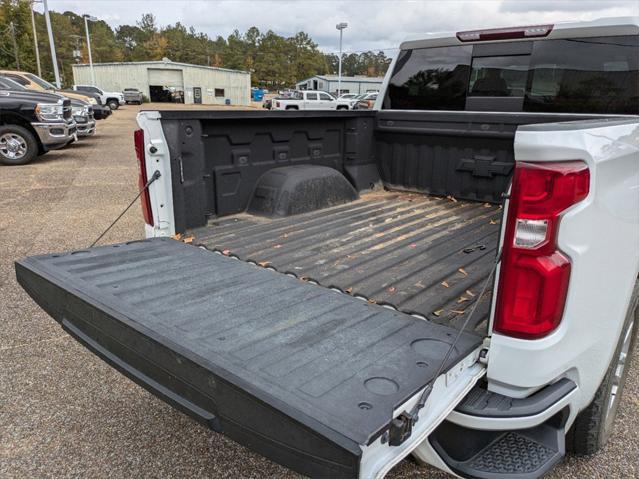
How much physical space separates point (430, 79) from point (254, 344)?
11.7ft

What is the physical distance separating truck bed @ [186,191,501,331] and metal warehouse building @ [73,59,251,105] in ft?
198

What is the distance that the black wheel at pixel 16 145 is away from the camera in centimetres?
1134

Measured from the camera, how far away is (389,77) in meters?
4.77

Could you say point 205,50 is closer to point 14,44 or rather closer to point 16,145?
point 14,44

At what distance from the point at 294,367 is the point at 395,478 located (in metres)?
1.20

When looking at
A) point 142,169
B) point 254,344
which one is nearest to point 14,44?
point 142,169

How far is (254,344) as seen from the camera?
1.75 metres

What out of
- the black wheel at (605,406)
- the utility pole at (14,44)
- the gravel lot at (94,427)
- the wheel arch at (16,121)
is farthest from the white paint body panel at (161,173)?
the utility pole at (14,44)

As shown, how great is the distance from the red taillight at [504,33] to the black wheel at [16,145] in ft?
35.6

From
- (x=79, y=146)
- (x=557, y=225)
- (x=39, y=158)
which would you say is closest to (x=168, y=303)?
(x=557, y=225)

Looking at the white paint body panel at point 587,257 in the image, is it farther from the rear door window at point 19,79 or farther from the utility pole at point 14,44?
the utility pole at point 14,44

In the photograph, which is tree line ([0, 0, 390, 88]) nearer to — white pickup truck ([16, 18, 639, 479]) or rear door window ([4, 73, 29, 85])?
rear door window ([4, 73, 29, 85])

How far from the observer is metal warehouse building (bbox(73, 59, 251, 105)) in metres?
58.7

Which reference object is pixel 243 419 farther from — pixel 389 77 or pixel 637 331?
pixel 389 77
